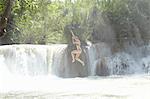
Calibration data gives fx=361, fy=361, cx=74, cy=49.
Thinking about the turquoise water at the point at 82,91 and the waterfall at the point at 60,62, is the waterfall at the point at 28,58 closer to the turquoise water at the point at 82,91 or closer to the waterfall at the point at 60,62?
the waterfall at the point at 60,62

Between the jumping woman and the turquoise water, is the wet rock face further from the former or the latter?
the turquoise water

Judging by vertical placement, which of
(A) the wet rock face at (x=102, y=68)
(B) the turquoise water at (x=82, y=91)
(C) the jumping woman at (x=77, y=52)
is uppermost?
(C) the jumping woman at (x=77, y=52)

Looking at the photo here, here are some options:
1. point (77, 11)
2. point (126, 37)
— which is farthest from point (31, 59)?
point (126, 37)

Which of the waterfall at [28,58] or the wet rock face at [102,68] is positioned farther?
the wet rock face at [102,68]

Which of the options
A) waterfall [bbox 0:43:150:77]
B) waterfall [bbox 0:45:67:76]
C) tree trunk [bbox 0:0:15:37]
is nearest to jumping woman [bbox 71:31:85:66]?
waterfall [bbox 0:43:150:77]

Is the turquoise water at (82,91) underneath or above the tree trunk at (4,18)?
underneath

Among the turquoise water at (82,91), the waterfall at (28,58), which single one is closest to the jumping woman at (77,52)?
the waterfall at (28,58)

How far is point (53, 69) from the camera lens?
19.3m

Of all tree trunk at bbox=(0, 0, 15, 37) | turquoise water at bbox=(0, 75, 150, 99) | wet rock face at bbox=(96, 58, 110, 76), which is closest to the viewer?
tree trunk at bbox=(0, 0, 15, 37)

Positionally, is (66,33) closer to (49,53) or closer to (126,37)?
(49,53)

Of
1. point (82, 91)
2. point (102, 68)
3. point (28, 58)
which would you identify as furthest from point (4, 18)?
point (102, 68)

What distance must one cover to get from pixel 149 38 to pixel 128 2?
2.59 meters

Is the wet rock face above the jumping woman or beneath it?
beneath

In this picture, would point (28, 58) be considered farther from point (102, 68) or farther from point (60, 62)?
point (102, 68)
